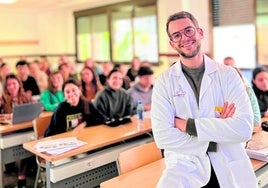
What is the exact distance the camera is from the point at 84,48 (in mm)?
9867

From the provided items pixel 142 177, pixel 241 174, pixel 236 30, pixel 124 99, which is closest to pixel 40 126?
pixel 124 99

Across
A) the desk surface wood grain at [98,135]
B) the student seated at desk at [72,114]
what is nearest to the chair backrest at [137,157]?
the desk surface wood grain at [98,135]

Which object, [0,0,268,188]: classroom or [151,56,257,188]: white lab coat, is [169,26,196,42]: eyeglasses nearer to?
[0,0,268,188]: classroom

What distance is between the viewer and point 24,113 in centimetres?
341

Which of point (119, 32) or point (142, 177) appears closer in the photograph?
point (142, 177)

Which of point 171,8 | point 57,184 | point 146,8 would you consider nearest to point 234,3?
point 171,8

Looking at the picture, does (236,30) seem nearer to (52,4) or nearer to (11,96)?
(11,96)

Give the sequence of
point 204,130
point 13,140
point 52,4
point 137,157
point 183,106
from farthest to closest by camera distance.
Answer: point 52,4
point 13,140
point 137,157
point 183,106
point 204,130

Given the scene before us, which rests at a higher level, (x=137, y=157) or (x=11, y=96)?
(x=11, y=96)

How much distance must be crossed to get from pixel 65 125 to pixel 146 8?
17.0 ft

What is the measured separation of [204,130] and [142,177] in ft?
1.62

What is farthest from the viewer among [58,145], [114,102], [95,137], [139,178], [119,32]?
[119,32]

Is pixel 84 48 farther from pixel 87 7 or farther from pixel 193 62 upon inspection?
pixel 193 62

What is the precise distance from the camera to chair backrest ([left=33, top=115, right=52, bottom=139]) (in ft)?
10.5
